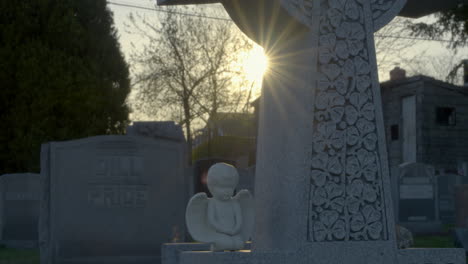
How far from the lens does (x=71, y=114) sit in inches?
984

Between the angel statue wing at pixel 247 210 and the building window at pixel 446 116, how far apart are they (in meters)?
24.4

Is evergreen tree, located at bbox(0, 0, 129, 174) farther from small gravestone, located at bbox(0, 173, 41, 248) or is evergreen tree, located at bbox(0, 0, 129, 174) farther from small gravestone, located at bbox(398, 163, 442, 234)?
small gravestone, located at bbox(398, 163, 442, 234)

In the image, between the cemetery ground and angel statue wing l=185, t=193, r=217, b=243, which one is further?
the cemetery ground

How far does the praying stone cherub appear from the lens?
15.2 ft

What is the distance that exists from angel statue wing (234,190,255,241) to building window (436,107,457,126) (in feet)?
80.0

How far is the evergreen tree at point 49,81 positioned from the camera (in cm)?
2345

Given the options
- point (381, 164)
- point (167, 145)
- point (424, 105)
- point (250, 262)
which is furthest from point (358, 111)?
point (424, 105)

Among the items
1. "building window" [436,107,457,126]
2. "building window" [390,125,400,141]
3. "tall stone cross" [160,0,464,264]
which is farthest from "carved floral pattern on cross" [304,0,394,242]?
"building window" [390,125,400,141]

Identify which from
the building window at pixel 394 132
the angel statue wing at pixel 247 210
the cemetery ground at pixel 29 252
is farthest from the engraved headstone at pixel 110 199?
the building window at pixel 394 132

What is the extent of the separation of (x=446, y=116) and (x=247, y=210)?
25.0 meters

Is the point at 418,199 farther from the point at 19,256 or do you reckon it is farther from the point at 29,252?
the point at 19,256

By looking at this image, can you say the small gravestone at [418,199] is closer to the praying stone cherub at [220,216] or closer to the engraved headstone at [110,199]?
the engraved headstone at [110,199]

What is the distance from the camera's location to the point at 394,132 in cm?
2923

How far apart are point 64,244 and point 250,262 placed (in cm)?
650
